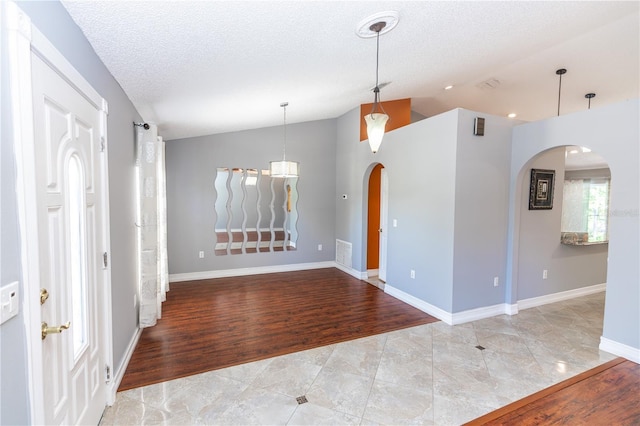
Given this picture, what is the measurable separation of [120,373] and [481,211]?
4.15 meters

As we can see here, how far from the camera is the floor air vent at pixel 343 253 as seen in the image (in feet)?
19.1

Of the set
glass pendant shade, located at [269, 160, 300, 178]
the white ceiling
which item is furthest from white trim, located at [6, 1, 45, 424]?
glass pendant shade, located at [269, 160, 300, 178]

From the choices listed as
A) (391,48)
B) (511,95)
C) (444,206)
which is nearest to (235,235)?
(444,206)

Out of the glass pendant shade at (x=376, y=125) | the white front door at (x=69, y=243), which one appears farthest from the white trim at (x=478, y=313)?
the white front door at (x=69, y=243)

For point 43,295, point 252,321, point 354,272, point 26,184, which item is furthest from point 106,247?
point 354,272

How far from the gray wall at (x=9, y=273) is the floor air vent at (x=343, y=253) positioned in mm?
5018

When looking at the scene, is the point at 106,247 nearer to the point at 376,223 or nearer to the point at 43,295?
the point at 43,295

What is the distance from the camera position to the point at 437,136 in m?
3.71

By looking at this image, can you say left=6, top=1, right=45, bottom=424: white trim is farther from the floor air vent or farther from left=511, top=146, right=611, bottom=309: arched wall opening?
the floor air vent

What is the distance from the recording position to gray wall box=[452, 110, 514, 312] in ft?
11.6

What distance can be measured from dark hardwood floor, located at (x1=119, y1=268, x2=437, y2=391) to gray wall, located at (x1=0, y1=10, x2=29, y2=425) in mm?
1494

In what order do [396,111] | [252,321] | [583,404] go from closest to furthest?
[583,404] < [252,321] < [396,111]

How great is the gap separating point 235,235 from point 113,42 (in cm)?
640

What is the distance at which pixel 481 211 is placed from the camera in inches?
145
